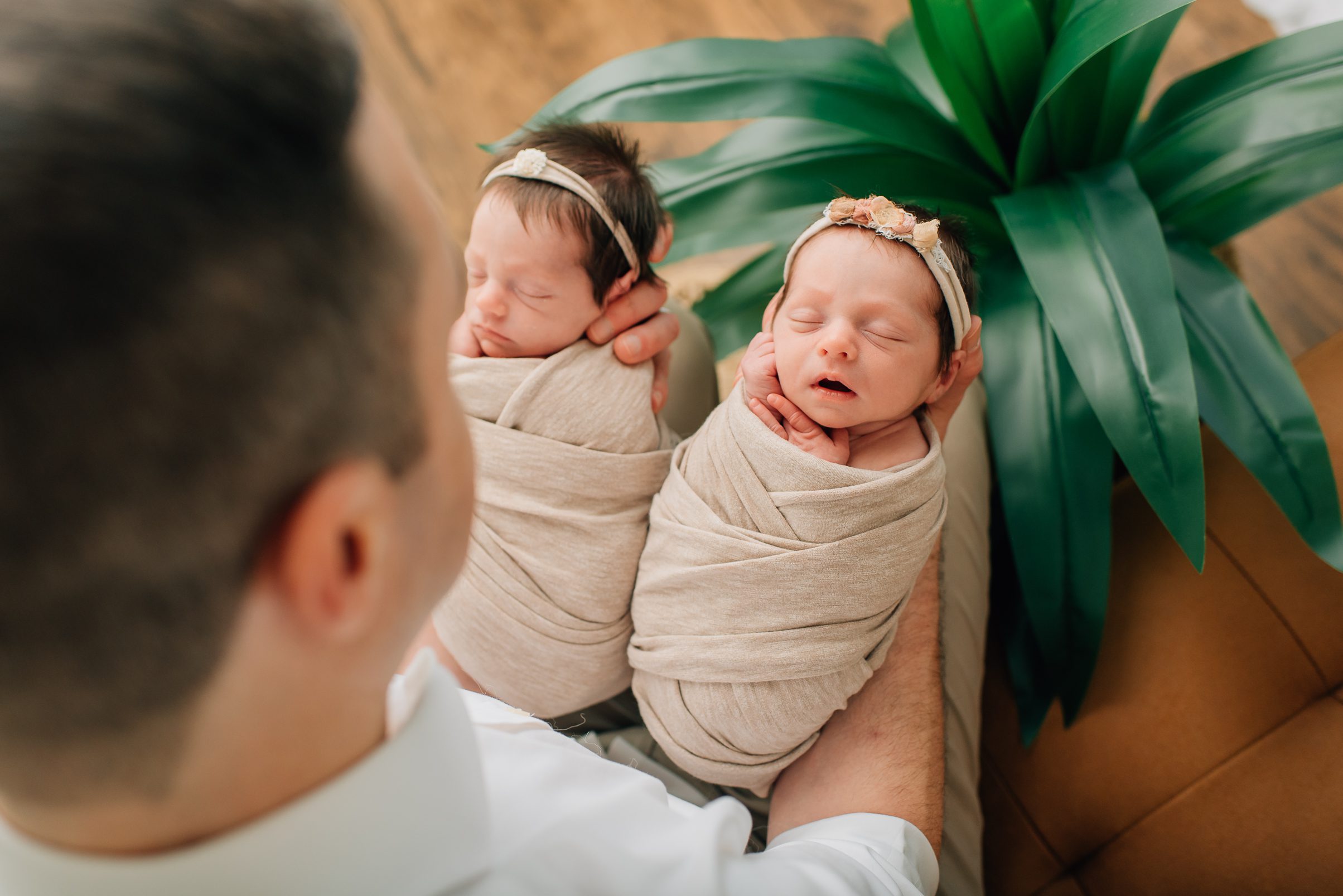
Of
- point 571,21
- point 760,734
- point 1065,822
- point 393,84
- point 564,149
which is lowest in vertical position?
point 1065,822

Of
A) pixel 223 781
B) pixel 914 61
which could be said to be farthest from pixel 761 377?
pixel 914 61

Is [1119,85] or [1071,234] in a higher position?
[1119,85]

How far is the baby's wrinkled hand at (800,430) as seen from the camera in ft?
2.85

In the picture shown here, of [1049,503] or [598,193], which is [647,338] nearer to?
[598,193]

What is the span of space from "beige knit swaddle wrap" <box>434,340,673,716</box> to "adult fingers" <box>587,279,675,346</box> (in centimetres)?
5

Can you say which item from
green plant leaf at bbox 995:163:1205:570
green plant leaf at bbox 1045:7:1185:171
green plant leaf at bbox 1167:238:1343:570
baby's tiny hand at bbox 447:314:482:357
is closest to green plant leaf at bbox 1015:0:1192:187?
green plant leaf at bbox 1045:7:1185:171

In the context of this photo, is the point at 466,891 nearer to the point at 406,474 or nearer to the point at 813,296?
the point at 406,474

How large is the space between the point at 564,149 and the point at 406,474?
0.75m

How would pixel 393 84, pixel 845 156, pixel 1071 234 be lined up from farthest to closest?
pixel 393 84, pixel 845 156, pixel 1071 234

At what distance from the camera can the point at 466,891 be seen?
52 cm

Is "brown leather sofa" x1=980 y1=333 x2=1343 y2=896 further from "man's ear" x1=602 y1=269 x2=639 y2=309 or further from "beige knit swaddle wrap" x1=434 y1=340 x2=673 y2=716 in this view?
"man's ear" x1=602 y1=269 x2=639 y2=309

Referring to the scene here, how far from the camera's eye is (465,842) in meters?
0.51

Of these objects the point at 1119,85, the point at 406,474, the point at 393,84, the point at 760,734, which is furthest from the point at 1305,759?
the point at 393,84

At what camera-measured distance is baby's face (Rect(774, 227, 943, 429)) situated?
0.83 meters
